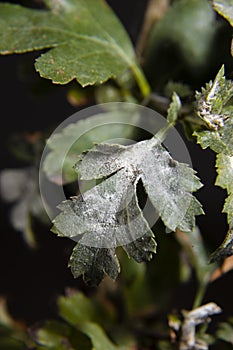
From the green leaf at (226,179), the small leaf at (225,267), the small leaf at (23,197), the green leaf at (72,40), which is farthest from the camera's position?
the small leaf at (23,197)

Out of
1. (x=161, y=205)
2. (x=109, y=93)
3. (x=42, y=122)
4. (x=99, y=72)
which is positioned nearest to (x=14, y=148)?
(x=109, y=93)

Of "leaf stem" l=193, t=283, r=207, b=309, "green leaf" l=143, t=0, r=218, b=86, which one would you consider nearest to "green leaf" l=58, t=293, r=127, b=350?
"leaf stem" l=193, t=283, r=207, b=309

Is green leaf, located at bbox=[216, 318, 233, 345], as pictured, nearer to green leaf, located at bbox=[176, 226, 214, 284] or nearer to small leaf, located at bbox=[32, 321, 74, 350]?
green leaf, located at bbox=[176, 226, 214, 284]

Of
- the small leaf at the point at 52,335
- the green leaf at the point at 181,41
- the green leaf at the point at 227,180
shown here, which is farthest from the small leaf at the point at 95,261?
the green leaf at the point at 181,41

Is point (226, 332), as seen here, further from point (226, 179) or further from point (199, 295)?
point (226, 179)

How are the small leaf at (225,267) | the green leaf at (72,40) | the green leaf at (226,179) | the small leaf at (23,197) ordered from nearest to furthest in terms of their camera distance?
the green leaf at (226,179), the green leaf at (72,40), the small leaf at (225,267), the small leaf at (23,197)

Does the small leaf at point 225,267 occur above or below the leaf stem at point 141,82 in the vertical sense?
below

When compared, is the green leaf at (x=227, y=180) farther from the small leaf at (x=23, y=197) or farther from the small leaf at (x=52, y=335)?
the small leaf at (x=23, y=197)
